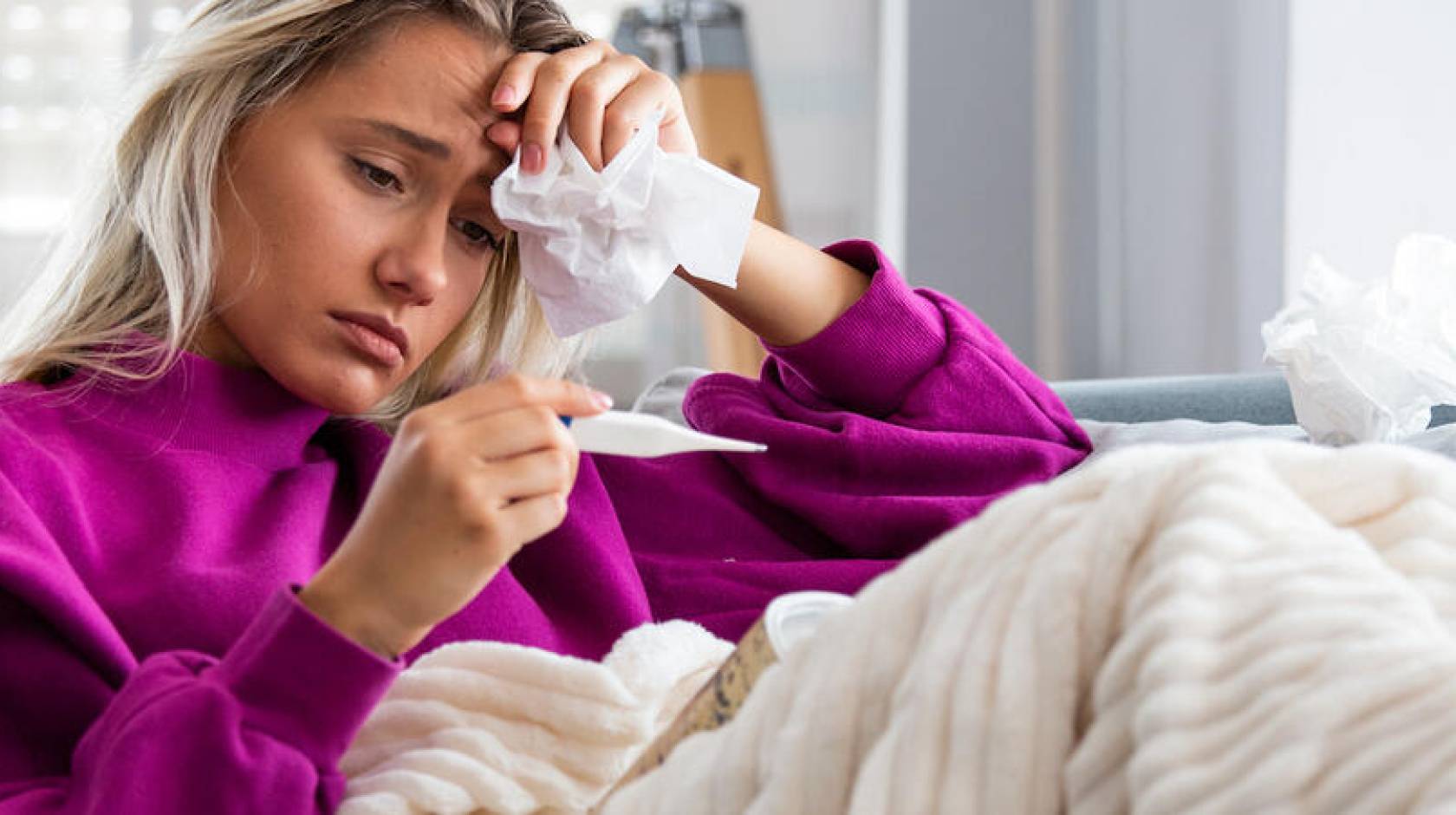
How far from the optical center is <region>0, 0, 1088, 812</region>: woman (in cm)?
72

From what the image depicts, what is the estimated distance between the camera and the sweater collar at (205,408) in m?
1.03

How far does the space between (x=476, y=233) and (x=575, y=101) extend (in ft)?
0.36

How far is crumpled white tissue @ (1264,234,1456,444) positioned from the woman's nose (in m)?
0.61

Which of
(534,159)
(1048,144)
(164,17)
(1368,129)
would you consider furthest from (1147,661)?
(164,17)

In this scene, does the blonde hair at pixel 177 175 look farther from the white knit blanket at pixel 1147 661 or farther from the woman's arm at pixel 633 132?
→ the white knit blanket at pixel 1147 661

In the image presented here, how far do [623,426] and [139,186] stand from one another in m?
0.54

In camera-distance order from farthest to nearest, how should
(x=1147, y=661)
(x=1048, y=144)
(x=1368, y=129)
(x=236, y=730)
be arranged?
1. (x=1048, y=144)
2. (x=1368, y=129)
3. (x=236, y=730)
4. (x=1147, y=661)

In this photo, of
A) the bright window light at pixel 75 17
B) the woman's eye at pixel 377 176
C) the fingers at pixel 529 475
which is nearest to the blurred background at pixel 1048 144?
the bright window light at pixel 75 17

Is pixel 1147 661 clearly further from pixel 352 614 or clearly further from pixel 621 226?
pixel 621 226

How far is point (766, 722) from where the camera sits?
0.53 m

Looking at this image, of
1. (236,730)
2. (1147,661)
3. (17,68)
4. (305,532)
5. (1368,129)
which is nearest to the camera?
(1147,661)

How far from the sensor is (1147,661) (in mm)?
447

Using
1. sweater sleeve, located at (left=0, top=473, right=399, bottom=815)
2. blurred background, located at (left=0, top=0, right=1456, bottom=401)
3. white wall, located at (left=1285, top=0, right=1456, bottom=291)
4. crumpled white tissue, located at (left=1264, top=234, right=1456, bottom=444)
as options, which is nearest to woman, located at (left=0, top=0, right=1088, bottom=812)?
sweater sleeve, located at (left=0, top=473, right=399, bottom=815)

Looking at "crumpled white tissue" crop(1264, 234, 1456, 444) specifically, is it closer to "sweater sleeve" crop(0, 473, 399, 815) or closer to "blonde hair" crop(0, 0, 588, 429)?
"blonde hair" crop(0, 0, 588, 429)
